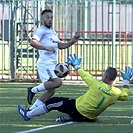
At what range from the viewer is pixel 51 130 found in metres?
8.41

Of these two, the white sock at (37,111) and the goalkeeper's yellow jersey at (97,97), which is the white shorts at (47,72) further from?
the goalkeeper's yellow jersey at (97,97)

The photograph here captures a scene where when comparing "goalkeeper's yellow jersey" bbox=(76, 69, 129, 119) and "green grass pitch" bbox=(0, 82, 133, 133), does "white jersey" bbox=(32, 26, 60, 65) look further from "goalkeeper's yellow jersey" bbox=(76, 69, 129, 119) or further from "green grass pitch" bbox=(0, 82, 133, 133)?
"goalkeeper's yellow jersey" bbox=(76, 69, 129, 119)

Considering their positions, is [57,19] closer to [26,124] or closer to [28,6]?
[28,6]

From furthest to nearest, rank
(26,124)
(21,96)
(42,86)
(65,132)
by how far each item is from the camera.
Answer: (21,96)
(42,86)
(26,124)
(65,132)

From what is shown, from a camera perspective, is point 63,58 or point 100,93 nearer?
point 100,93

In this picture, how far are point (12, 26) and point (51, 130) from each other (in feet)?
40.1

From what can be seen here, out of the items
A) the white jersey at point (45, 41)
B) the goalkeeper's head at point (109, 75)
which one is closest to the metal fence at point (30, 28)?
the white jersey at point (45, 41)

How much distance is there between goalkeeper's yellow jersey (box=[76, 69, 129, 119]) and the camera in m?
9.15

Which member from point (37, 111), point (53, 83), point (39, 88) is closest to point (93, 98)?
point (37, 111)

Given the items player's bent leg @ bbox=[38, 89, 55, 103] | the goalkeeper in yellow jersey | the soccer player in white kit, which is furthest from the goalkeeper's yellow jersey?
the soccer player in white kit

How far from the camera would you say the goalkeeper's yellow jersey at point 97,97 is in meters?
9.15

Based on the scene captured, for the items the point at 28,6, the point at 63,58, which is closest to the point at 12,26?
the point at 28,6

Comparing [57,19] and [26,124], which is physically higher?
[57,19]

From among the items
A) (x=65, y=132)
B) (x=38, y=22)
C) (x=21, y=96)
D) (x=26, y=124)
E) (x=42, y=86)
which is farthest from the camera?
(x=38, y=22)
